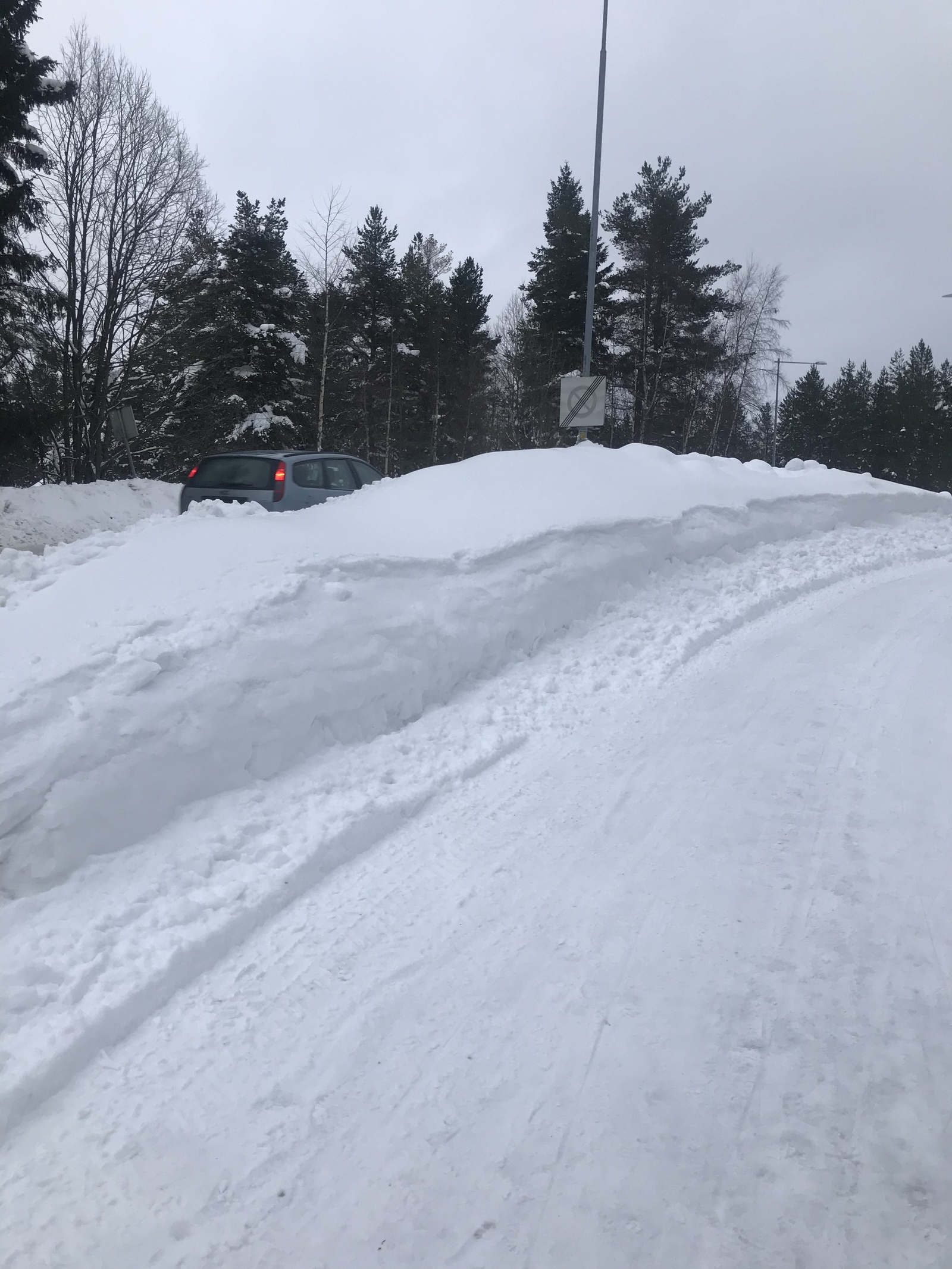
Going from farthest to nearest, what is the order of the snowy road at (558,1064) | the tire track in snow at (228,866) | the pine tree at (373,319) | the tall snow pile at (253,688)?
the pine tree at (373,319), the tall snow pile at (253,688), the tire track in snow at (228,866), the snowy road at (558,1064)

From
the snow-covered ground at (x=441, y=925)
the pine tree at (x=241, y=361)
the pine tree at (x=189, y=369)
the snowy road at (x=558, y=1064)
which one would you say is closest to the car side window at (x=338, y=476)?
the snow-covered ground at (x=441, y=925)

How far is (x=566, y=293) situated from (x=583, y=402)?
20.5 m

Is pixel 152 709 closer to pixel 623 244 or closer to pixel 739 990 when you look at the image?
pixel 739 990

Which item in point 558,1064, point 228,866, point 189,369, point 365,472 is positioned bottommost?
point 558,1064

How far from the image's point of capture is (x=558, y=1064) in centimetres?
272

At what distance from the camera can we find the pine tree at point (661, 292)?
2941 centimetres

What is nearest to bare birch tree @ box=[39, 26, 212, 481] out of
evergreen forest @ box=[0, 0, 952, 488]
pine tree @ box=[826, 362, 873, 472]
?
evergreen forest @ box=[0, 0, 952, 488]

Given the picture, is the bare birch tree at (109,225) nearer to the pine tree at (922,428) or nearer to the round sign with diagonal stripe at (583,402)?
the round sign with diagonal stripe at (583,402)

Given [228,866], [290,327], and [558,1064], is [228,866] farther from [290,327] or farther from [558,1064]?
[290,327]

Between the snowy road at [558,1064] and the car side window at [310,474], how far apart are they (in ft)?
20.9

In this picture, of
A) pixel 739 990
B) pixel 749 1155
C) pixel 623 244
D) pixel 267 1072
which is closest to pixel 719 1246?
pixel 749 1155

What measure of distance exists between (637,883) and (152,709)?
264 cm

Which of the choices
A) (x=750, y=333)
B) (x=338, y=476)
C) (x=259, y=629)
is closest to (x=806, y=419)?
(x=750, y=333)

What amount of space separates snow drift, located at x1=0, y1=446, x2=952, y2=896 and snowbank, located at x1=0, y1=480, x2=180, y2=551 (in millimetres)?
10310
